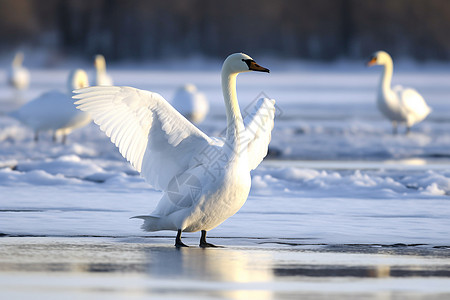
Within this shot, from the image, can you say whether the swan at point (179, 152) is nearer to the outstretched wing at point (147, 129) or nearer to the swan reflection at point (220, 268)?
the outstretched wing at point (147, 129)

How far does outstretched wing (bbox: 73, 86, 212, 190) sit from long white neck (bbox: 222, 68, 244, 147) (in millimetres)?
176

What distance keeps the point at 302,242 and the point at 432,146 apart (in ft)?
24.2

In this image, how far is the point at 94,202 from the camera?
7703 millimetres

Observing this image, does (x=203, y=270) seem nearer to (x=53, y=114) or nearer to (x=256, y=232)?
(x=256, y=232)

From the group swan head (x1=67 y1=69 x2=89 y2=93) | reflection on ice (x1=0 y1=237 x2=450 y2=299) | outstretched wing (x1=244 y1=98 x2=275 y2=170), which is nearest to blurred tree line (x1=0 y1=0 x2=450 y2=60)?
swan head (x1=67 y1=69 x2=89 y2=93)

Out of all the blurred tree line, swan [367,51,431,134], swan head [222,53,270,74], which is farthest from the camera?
the blurred tree line

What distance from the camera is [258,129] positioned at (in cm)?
668

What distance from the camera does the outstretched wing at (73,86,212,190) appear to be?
6.00 meters

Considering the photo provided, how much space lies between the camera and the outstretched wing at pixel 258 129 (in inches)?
258

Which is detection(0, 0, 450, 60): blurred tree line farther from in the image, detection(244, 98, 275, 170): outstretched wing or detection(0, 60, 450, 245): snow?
detection(244, 98, 275, 170): outstretched wing

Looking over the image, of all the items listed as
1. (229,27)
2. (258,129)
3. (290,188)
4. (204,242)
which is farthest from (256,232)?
(229,27)

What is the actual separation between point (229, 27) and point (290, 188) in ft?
168

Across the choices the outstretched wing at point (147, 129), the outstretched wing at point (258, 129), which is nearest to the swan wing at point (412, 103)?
the outstretched wing at point (258, 129)

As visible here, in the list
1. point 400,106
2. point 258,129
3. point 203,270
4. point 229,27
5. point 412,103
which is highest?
point 229,27
